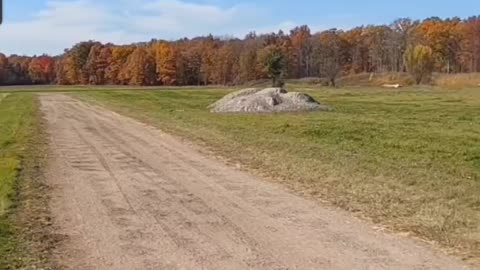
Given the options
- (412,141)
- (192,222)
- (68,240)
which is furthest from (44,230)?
(412,141)

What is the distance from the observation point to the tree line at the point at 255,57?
139625 millimetres

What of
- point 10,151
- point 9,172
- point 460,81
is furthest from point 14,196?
point 460,81

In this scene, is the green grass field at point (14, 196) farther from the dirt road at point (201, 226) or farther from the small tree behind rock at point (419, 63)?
the small tree behind rock at point (419, 63)

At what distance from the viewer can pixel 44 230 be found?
8.12 meters

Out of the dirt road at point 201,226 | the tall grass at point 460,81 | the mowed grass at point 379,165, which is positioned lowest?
the tall grass at point 460,81

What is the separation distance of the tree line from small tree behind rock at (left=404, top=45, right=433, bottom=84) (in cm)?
391

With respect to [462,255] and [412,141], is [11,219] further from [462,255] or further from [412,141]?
[412,141]

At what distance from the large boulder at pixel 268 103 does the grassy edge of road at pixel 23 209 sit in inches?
756

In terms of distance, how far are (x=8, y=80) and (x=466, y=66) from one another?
97532mm

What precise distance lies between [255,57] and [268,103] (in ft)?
320

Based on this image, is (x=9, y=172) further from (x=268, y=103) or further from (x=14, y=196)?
(x=268, y=103)

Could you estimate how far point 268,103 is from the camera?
1457 inches

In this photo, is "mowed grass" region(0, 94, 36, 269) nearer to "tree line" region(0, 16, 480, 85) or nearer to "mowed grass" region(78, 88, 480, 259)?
"mowed grass" region(78, 88, 480, 259)

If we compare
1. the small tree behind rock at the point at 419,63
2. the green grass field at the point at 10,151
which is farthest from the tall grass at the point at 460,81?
the green grass field at the point at 10,151
